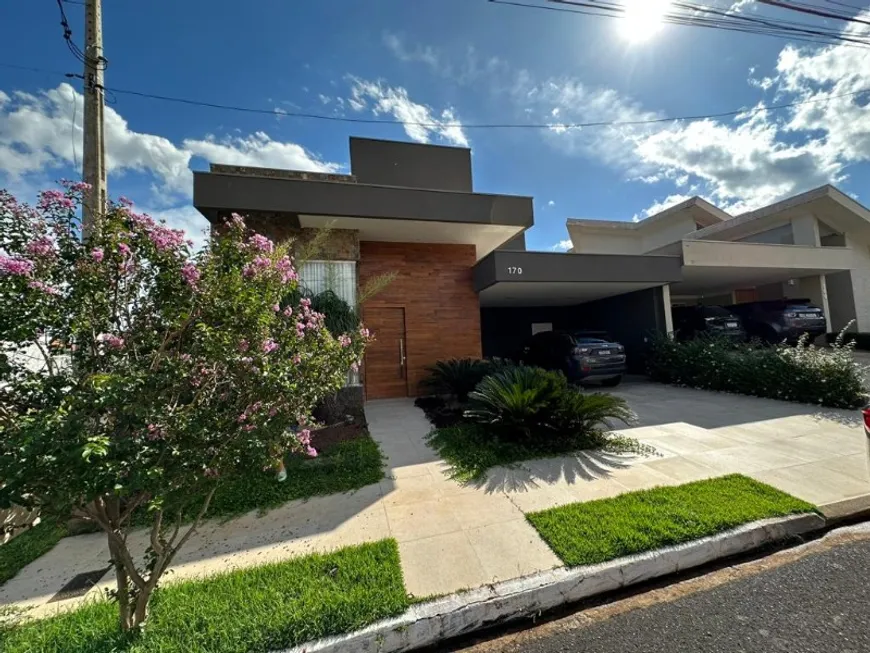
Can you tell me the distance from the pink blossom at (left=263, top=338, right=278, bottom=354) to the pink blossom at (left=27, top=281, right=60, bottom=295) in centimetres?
108

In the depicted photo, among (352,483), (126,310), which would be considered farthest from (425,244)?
(126,310)

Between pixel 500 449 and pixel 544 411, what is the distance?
83cm

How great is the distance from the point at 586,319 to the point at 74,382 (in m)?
14.2

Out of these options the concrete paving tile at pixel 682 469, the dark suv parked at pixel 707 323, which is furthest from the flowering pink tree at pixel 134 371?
the dark suv parked at pixel 707 323

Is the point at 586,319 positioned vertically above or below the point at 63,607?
above

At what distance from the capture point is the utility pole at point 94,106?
4.21 meters

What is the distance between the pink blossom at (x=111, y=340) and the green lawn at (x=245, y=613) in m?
1.59

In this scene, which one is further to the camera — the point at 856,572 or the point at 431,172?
the point at 431,172

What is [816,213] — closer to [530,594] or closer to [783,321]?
[783,321]

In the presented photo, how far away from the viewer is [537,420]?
16.0ft

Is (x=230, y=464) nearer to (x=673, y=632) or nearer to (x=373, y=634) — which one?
(x=373, y=634)

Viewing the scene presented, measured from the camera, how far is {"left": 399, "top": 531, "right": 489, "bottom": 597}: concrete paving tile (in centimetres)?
229

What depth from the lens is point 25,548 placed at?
303 centimetres

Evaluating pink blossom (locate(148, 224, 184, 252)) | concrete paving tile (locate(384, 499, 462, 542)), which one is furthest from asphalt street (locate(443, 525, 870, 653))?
pink blossom (locate(148, 224, 184, 252))
